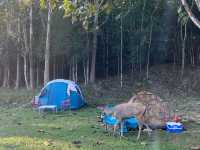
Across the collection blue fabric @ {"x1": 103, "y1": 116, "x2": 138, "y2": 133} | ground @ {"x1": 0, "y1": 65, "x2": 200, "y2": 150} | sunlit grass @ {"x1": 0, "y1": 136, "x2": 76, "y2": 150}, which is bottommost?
ground @ {"x1": 0, "y1": 65, "x2": 200, "y2": 150}

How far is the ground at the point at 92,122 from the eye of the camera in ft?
36.6

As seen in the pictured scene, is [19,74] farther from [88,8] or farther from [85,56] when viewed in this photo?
[88,8]

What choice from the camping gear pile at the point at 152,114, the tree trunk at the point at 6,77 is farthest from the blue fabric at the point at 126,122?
the tree trunk at the point at 6,77

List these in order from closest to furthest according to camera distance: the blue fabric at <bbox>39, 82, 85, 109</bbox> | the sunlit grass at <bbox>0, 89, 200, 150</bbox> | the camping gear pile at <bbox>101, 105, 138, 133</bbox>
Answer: the sunlit grass at <bbox>0, 89, 200, 150</bbox>
the camping gear pile at <bbox>101, 105, 138, 133</bbox>
the blue fabric at <bbox>39, 82, 85, 109</bbox>

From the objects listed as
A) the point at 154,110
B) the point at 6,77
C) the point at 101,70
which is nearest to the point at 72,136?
the point at 154,110

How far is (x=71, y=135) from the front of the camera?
40.6 ft

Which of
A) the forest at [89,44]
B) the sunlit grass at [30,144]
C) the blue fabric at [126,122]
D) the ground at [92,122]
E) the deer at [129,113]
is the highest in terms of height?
the forest at [89,44]

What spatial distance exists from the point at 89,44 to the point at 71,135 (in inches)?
510

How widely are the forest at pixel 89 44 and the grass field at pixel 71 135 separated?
6.52m

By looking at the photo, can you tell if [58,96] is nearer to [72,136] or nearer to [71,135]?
[71,135]

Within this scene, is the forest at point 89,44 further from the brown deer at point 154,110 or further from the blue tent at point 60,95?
the brown deer at point 154,110

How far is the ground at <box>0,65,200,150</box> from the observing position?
11.1 meters

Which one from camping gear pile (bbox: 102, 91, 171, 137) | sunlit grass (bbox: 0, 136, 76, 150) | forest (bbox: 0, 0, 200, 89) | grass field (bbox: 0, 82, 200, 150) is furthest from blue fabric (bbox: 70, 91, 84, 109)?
sunlit grass (bbox: 0, 136, 76, 150)

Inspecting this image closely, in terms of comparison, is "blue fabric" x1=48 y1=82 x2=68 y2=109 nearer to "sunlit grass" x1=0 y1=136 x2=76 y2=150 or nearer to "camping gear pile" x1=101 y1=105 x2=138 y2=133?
"camping gear pile" x1=101 y1=105 x2=138 y2=133
